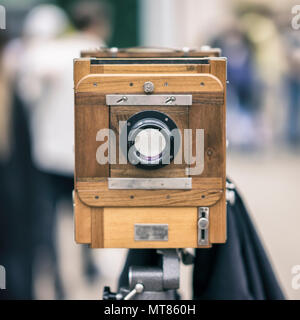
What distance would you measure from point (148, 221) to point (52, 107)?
1991 mm

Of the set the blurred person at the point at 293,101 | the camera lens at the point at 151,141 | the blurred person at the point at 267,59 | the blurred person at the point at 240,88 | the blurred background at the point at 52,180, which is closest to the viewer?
the camera lens at the point at 151,141

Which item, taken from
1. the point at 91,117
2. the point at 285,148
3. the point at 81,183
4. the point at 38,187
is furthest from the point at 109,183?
the point at 285,148

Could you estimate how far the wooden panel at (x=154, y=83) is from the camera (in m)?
1.87

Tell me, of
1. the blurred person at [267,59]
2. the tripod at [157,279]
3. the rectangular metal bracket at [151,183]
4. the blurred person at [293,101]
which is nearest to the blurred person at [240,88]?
the blurred person at [267,59]

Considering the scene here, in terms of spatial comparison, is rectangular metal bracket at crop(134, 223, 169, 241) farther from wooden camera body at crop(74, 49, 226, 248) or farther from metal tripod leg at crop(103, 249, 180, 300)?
metal tripod leg at crop(103, 249, 180, 300)

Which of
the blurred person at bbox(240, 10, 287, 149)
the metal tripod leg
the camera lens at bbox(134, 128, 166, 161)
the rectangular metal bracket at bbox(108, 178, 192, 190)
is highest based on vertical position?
the blurred person at bbox(240, 10, 287, 149)

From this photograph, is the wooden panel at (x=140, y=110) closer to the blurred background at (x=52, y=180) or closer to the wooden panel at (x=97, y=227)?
the wooden panel at (x=97, y=227)

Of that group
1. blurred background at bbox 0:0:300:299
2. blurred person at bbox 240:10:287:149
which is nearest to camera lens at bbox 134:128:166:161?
blurred background at bbox 0:0:300:299

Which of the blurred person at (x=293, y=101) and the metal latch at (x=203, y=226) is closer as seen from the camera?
the metal latch at (x=203, y=226)

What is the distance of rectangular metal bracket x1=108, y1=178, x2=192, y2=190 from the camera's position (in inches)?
74.3

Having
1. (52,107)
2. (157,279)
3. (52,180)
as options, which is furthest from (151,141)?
(52,180)

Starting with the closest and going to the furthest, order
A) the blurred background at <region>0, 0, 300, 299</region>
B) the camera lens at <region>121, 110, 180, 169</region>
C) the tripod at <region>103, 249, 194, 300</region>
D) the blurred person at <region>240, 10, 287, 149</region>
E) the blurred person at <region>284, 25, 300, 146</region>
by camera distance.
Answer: the camera lens at <region>121, 110, 180, 169</region> → the tripod at <region>103, 249, 194, 300</region> → the blurred background at <region>0, 0, 300, 299</region> → the blurred person at <region>284, 25, 300, 146</region> → the blurred person at <region>240, 10, 287, 149</region>

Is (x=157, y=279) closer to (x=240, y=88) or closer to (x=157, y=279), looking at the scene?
(x=157, y=279)

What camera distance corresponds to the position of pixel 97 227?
193 cm
